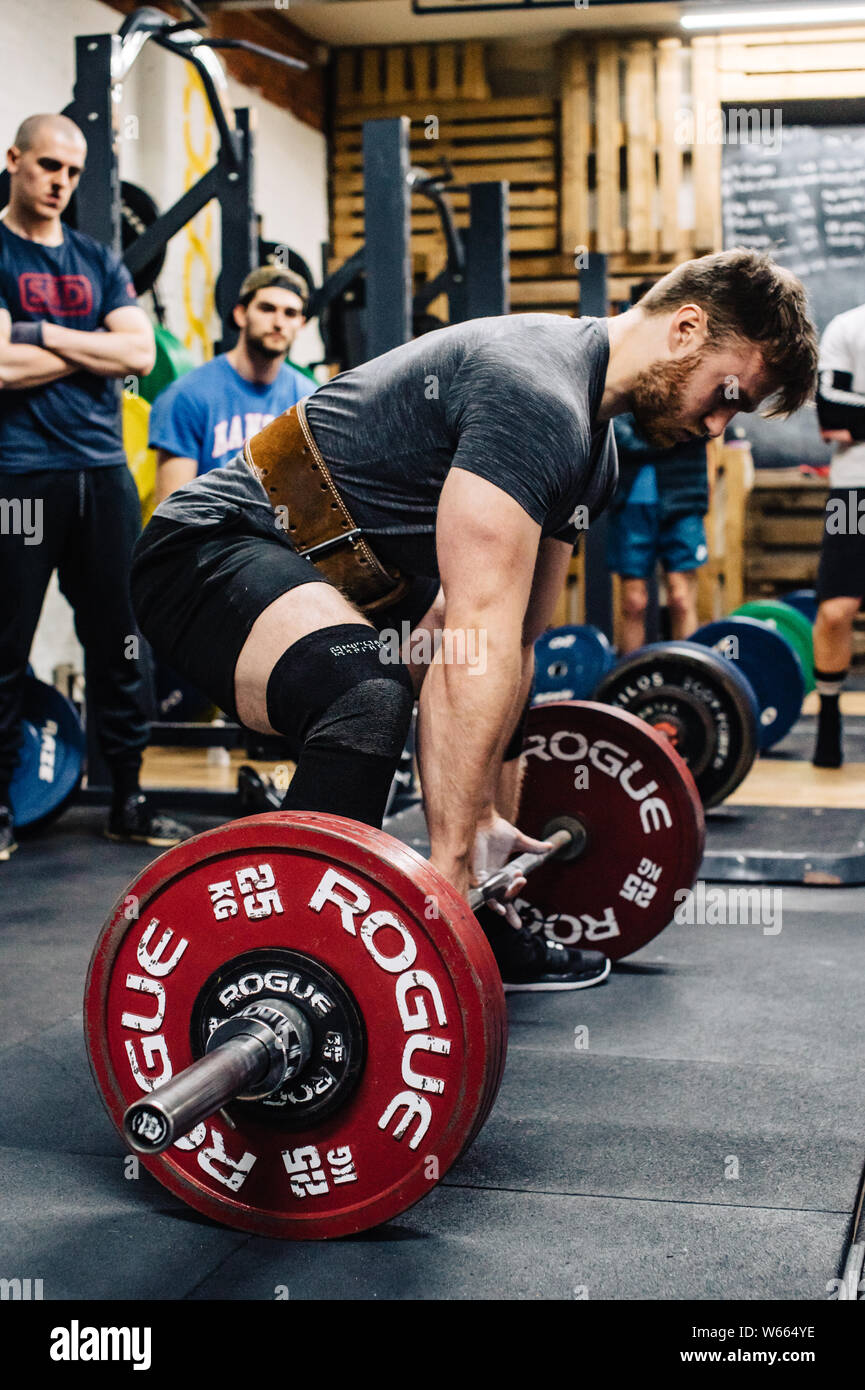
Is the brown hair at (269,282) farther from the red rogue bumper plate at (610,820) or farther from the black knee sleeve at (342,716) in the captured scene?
the black knee sleeve at (342,716)

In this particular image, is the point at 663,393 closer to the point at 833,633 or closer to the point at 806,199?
the point at 833,633

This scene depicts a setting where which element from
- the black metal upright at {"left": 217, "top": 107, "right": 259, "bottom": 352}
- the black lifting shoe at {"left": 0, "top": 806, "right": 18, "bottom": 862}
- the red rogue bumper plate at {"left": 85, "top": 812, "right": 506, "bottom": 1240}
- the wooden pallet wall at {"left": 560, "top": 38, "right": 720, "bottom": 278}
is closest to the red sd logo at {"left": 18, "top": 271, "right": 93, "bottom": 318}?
the black metal upright at {"left": 217, "top": 107, "right": 259, "bottom": 352}

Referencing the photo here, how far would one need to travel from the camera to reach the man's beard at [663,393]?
1.53 m

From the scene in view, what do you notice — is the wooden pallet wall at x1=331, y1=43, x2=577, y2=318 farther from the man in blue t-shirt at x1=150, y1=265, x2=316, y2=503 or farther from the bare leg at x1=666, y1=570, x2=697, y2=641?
the man in blue t-shirt at x1=150, y1=265, x2=316, y2=503

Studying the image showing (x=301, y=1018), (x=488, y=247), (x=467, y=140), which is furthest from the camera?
(x=467, y=140)

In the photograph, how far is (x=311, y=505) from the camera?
1592mm

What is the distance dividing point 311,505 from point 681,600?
3157 millimetres

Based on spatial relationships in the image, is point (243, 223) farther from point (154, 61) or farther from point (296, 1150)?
point (296, 1150)

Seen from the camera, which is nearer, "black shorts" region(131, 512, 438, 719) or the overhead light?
"black shorts" region(131, 512, 438, 719)

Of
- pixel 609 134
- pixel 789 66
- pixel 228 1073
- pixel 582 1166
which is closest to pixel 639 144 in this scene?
pixel 609 134

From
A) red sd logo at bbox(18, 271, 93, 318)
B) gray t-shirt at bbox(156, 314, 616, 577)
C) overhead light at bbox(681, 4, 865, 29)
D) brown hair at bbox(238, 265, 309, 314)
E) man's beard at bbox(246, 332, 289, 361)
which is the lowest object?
gray t-shirt at bbox(156, 314, 616, 577)

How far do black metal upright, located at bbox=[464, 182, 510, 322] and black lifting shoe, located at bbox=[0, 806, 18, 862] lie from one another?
209cm

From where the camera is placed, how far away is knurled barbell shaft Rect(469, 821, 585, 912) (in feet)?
5.17
